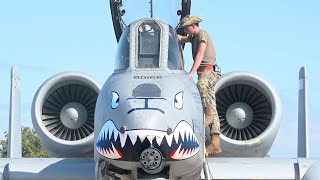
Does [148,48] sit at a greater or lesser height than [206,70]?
greater

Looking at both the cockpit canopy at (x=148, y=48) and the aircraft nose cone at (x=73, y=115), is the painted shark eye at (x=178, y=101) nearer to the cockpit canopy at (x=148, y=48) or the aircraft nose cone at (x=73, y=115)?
the cockpit canopy at (x=148, y=48)

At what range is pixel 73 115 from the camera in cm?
1058

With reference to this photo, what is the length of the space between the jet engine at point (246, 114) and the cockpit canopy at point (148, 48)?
2.15 meters

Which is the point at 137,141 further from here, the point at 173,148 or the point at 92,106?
the point at 92,106

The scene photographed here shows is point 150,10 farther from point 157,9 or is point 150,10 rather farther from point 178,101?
point 178,101

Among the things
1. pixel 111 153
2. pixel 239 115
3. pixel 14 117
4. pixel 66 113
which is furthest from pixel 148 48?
pixel 14 117

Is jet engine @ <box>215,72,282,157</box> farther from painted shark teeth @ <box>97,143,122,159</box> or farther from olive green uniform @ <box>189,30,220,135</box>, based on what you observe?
painted shark teeth @ <box>97,143,122,159</box>

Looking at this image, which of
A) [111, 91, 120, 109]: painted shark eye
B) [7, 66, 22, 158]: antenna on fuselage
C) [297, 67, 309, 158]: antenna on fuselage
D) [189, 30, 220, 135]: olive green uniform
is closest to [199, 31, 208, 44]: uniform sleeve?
[189, 30, 220, 135]: olive green uniform

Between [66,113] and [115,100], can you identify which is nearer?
[115,100]

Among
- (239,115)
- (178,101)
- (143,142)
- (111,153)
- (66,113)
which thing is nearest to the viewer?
(143,142)

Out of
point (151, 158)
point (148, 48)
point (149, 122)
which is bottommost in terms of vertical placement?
point (151, 158)

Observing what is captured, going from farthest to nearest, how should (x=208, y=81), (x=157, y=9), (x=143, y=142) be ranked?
(x=157, y=9)
(x=208, y=81)
(x=143, y=142)

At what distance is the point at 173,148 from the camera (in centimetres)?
710

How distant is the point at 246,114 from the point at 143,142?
12.3 ft
